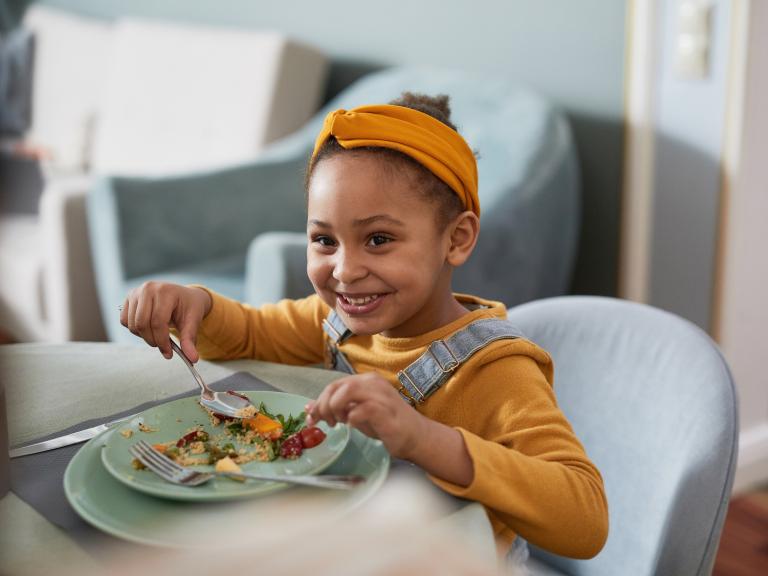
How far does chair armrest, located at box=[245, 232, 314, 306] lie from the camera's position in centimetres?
182

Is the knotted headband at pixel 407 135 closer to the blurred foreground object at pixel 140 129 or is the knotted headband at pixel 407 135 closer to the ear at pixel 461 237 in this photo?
the ear at pixel 461 237

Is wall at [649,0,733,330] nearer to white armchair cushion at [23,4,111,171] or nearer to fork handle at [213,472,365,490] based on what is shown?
fork handle at [213,472,365,490]

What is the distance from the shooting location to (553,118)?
2154 mm

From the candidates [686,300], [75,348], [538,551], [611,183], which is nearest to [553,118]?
[611,183]

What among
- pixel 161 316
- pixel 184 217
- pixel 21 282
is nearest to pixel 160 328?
pixel 161 316

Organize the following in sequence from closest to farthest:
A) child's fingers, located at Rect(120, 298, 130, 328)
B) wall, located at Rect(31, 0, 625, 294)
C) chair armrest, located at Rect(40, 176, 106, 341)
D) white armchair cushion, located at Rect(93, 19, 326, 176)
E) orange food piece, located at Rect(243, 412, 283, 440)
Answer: orange food piece, located at Rect(243, 412, 283, 440)
child's fingers, located at Rect(120, 298, 130, 328)
wall, located at Rect(31, 0, 625, 294)
chair armrest, located at Rect(40, 176, 106, 341)
white armchair cushion, located at Rect(93, 19, 326, 176)

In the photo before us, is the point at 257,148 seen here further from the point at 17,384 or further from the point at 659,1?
the point at 17,384

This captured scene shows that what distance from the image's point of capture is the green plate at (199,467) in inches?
27.1

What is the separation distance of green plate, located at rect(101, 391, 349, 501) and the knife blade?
0.14 feet

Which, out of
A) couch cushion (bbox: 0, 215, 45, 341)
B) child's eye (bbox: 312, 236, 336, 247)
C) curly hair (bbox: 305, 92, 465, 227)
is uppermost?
curly hair (bbox: 305, 92, 465, 227)

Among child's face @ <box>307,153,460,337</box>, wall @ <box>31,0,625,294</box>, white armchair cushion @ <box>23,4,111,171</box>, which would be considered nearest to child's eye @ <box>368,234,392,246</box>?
child's face @ <box>307,153,460,337</box>

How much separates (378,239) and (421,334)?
0.49 feet

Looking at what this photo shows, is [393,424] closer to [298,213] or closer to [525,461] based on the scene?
[525,461]

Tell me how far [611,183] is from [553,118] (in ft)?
0.86
